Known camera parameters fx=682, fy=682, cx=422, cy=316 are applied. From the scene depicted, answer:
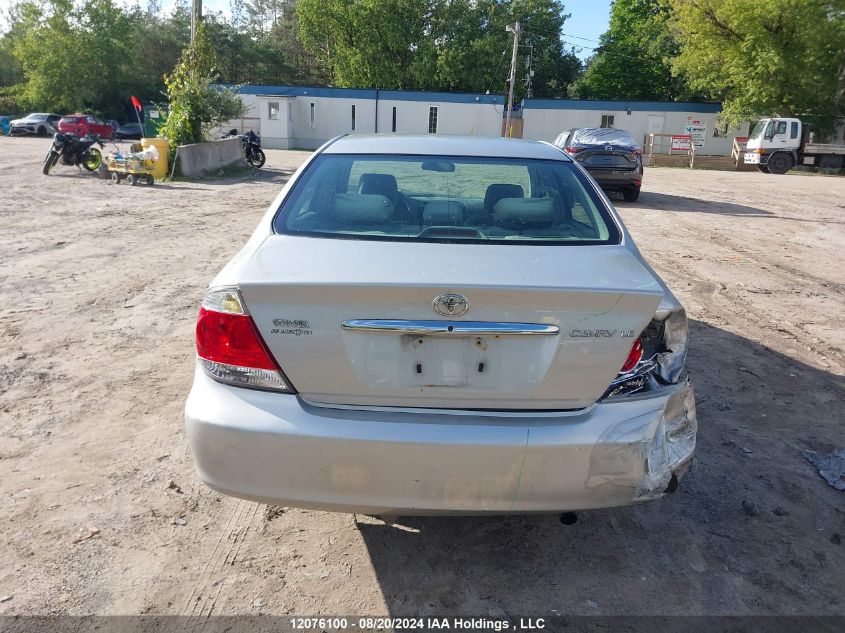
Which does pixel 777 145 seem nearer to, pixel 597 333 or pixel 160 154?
pixel 160 154

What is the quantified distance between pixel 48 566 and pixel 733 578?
107 inches

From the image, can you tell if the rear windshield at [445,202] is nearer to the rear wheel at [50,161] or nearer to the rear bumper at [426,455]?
the rear bumper at [426,455]

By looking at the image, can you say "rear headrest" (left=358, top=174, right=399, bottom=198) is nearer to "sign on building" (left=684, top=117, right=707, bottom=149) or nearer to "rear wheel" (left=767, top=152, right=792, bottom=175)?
"rear wheel" (left=767, top=152, right=792, bottom=175)

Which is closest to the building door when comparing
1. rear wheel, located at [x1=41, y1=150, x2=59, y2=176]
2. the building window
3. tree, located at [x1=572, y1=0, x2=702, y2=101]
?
tree, located at [x1=572, y1=0, x2=702, y2=101]

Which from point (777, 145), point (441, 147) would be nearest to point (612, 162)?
point (441, 147)

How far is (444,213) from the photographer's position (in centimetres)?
320

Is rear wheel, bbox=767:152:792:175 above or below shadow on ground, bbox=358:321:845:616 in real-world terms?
above

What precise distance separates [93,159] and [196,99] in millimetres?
3082

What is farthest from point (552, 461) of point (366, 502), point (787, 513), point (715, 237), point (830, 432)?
point (715, 237)

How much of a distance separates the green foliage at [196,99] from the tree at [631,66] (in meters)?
41.0

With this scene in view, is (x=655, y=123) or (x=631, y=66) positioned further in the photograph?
(x=631, y=66)

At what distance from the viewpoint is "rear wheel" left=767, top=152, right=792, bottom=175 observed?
30656mm

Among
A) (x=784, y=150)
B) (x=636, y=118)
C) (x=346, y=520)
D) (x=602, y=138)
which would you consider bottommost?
(x=346, y=520)

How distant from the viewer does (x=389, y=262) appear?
8.11 feet
